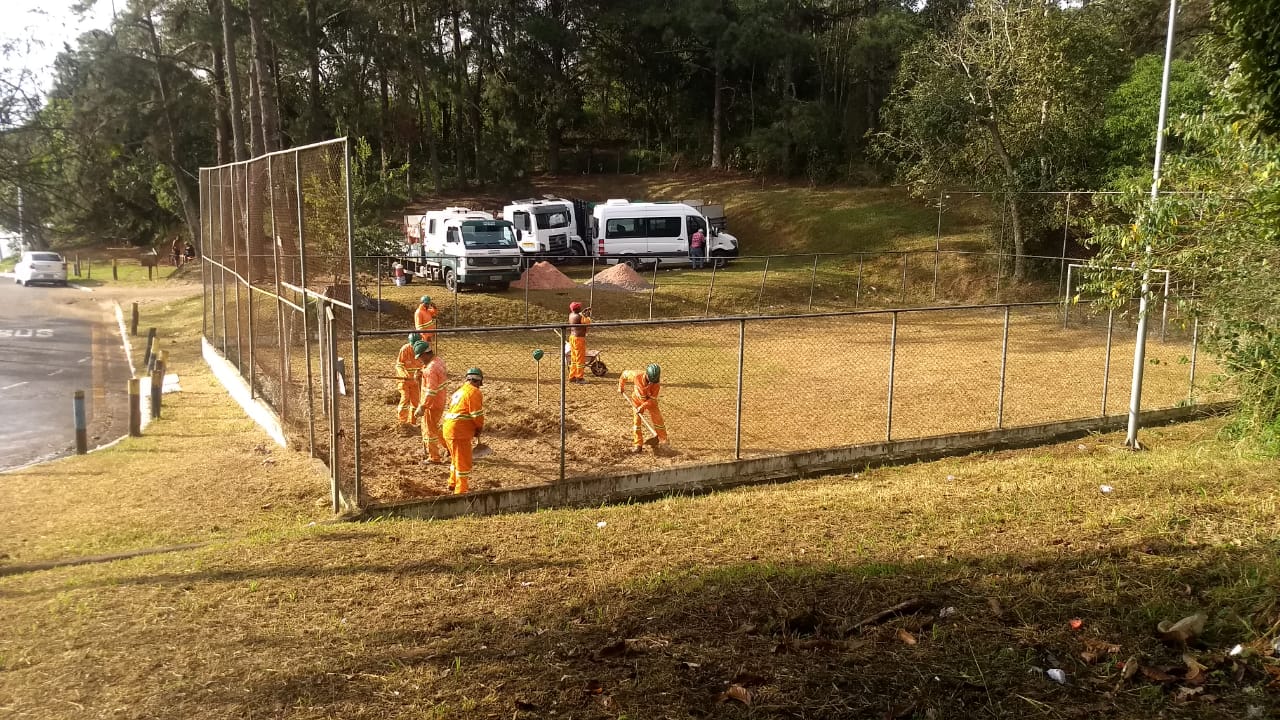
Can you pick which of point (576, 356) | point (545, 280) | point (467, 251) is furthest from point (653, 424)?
point (467, 251)

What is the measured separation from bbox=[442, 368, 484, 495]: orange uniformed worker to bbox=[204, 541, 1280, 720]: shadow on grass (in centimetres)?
375

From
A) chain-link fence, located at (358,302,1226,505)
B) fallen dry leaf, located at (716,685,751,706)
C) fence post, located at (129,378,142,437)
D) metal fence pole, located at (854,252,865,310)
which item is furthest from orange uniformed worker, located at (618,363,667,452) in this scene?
metal fence pole, located at (854,252,865,310)

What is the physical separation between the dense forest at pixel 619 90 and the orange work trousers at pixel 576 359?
1302 centimetres

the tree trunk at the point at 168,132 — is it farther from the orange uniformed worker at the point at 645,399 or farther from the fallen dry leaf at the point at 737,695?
the fallen dry leaf at the point at 737,695

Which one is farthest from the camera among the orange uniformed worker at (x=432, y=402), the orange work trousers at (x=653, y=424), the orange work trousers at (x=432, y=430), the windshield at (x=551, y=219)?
the windshield at (x=551, y=219)

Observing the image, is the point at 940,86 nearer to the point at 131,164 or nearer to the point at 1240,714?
the point at 1240,714

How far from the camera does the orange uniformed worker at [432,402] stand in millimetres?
10148

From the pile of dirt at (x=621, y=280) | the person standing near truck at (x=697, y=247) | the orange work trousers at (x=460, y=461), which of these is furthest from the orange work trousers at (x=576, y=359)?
the person standing near truck at (x=697, y=247)

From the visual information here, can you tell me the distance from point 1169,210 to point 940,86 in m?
22.7

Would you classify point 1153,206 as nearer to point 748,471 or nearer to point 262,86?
point 748,471

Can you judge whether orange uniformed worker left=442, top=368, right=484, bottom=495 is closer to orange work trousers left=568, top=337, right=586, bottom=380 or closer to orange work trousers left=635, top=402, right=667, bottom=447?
orange work trousers left=635, top=402, right=667, bottom=447

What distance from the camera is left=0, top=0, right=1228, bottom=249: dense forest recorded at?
1093 inches

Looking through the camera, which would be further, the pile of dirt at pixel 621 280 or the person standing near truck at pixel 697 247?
the person standing near truck at pixel 697 247

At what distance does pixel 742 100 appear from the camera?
52125 mm
